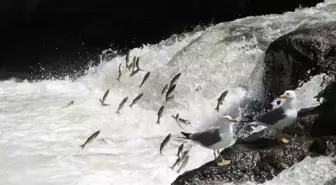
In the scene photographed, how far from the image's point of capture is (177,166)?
562cm

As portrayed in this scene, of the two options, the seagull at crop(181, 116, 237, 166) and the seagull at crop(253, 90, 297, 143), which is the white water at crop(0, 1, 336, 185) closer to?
the seagull at crop(253, 90, 297, 143)

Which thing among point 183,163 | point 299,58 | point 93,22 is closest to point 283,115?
point 183,163

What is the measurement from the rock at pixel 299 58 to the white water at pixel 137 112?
0.74 ft

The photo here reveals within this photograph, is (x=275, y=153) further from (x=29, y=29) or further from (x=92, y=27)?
(x=29, y=29)

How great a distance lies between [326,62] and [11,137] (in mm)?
4554

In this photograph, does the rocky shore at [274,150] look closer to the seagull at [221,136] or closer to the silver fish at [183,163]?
the seagull at [221,136]

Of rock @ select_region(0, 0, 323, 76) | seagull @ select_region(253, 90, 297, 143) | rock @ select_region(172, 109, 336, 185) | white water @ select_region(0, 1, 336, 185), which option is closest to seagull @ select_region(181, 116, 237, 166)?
rock @ select_region(172, 109, 336, 185)

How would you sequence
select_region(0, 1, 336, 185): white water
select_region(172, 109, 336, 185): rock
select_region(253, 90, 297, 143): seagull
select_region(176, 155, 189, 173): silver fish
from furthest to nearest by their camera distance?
select_region(0, 1, 336, 185): white water, select_region(176, 155, 189, 173): silver fish, select_region(253, 90, 297, 143): seagull, select_region(172, 109, 336, 185): rock

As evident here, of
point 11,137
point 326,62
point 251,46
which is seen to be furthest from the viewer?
point 251,46

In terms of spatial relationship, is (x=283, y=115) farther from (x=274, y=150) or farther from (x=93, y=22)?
(x=93, y=22)

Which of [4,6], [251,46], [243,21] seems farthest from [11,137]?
[4,6]

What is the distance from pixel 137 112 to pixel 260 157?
13.3ft

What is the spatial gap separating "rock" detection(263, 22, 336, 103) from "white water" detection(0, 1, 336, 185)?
0.23 m

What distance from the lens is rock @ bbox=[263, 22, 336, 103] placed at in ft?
20.6
